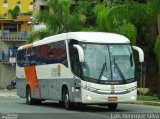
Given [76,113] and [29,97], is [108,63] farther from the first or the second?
[29,97]

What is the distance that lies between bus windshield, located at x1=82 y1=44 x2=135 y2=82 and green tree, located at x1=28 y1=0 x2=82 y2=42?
73.6 ft

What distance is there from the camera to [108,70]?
2398cm

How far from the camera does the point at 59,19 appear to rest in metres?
47.6

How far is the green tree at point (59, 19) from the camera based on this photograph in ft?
155

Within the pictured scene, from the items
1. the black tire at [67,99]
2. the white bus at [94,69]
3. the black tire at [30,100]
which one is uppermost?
the white bus at [94,69]

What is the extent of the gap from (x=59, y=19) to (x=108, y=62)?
23888 mm

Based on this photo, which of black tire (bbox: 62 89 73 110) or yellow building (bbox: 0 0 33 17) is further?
yellow building (bbox: 0 0 33 17)

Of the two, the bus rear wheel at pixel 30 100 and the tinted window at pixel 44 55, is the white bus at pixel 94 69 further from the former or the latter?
the bus rear wheel at pixel 30 100

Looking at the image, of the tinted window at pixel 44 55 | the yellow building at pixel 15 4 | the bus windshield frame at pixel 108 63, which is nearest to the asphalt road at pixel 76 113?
the bus windshield frame at pixel 108 63

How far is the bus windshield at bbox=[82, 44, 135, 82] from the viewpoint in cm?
2391

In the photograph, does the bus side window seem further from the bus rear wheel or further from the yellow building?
the yellow building

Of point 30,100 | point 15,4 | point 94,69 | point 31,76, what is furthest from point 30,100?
point 15,4

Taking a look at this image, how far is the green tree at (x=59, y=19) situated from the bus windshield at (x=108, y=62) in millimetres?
22434

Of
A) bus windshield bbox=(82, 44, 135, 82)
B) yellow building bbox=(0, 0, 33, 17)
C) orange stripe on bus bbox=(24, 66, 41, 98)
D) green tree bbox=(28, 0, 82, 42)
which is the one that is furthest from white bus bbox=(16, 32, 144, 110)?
yellow building bbox=(0, 0, 33, 17)
